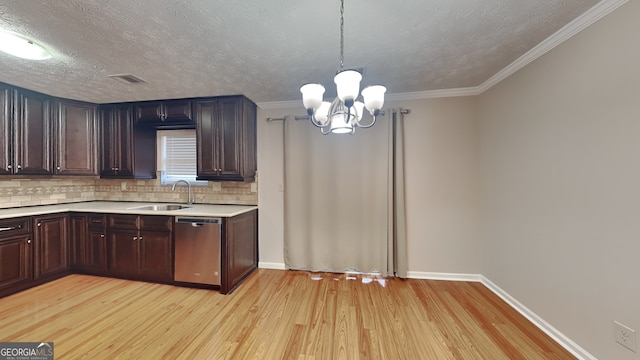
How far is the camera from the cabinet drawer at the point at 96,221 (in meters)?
2.95

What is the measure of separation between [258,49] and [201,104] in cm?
158

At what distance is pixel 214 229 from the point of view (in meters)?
2.65

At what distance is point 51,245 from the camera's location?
9.37ft

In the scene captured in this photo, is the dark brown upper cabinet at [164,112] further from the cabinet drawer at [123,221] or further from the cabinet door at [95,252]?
the cabinet door at [95,252]

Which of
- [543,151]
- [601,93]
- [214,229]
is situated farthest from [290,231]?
[601,93]

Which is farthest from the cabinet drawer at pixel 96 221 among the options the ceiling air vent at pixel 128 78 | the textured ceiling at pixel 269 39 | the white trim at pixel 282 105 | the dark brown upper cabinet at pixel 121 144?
the white trim at pixel 282 105

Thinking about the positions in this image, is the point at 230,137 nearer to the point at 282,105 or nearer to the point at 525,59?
the point at 282,105

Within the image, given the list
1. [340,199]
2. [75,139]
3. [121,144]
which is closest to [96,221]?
[121,144]

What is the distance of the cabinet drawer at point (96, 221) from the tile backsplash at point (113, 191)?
712mm

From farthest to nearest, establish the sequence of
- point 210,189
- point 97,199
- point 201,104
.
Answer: point 97,199 → point 210,189 → point 201,104

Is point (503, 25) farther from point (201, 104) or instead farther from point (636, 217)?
point (201, 104)

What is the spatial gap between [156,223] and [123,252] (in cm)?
63

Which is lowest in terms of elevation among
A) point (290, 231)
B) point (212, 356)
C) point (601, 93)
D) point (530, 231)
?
point (212, 356)

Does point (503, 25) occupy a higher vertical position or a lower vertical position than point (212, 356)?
higher
